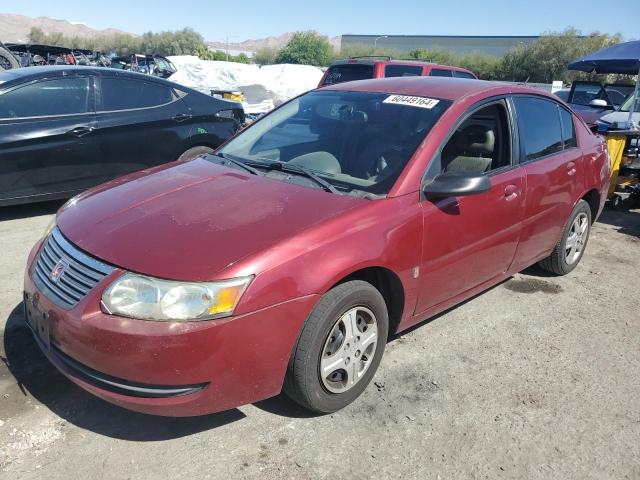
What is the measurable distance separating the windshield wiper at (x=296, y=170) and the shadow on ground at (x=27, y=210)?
370cm

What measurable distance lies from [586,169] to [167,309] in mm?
3859

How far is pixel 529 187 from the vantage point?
152 inches

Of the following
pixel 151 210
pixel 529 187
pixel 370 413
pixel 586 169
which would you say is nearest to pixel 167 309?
pixel 151 210

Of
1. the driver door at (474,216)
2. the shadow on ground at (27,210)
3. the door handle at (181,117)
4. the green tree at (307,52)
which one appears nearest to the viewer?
the driver door at (474,216)

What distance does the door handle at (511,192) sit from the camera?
3629 mm

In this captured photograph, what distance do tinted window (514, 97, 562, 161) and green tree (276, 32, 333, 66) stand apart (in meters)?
64.7

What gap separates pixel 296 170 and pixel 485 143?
1.40 m

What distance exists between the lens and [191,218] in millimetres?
2729

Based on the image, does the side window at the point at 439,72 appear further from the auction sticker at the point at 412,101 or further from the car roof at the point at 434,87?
the auction sticker at the point at 412,101

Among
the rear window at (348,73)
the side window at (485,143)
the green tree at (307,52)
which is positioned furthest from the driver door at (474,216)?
the green tree at (307,52)

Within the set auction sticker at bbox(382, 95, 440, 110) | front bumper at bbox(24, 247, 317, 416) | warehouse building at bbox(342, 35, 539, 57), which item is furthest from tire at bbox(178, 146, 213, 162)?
warehouse building at bbox(342, 35, 539, 57)

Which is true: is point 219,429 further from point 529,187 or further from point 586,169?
point 586,169

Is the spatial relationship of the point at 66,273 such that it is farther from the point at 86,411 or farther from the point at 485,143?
the point at 485,143

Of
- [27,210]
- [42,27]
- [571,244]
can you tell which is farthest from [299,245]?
[42,27]
